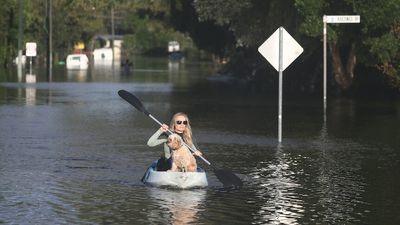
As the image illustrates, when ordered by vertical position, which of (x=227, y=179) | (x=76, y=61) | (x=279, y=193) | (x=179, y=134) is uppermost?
(x=76, y=61)

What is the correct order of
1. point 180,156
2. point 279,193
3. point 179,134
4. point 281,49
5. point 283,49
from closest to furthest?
point 279,193 < point 180,156 < point 179,134 < point 281,49 < point 283,49

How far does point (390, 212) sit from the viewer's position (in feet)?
33.7

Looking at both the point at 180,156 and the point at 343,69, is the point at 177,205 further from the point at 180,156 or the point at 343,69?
the point at 343,69

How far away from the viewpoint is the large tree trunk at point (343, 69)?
3772 cm

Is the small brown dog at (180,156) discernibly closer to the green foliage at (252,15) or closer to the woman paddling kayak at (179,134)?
the woman paddling kayak at (179,134)

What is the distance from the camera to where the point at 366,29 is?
32.8 meters

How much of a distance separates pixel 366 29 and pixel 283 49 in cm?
1559

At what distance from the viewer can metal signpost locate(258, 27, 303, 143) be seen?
58.2 feet

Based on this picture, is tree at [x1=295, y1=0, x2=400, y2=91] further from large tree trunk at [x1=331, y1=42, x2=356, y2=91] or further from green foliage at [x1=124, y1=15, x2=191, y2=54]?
green foliage at [x1=124, y1=15, x2=191, y2=54]

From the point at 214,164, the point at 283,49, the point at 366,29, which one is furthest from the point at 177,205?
the point at 366,29

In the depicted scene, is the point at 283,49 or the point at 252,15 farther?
the point at 252,15

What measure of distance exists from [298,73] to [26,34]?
2107 inches

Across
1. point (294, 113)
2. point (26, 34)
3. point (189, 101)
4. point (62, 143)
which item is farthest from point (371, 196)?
point (26, 34)

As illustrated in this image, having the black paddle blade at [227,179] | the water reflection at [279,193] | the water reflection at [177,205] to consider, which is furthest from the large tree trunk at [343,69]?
the water reflection at [177,205]
